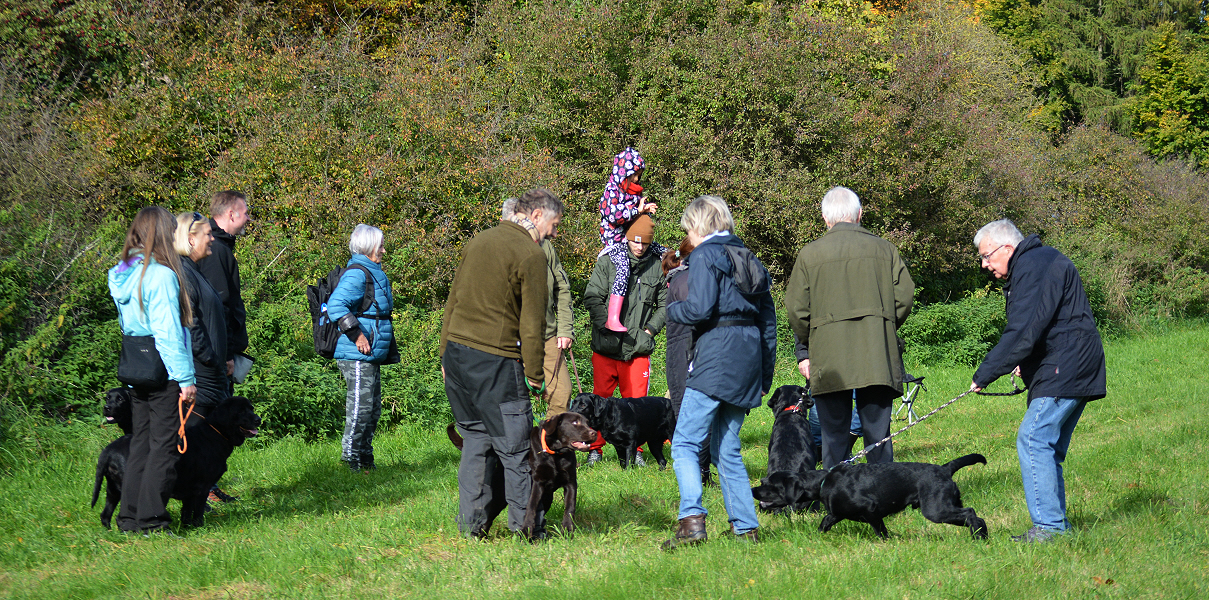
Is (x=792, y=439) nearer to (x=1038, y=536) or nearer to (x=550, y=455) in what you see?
(x=1038, y=536)

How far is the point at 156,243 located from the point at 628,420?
3.63 m

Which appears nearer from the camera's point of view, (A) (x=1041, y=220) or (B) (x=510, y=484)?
(B) (x=510, y=484)

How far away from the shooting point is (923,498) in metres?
4.86

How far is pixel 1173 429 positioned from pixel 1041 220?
12.9 metres

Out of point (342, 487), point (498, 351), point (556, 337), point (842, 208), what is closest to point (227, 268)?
point (342, 487)

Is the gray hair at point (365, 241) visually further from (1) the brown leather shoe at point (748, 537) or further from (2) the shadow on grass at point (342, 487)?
(1) the brown leather shoe at point (748, 537)

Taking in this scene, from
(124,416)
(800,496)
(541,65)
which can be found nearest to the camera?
(800,496)

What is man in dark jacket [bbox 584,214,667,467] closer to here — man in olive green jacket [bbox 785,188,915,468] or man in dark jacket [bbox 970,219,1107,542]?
man in olive green jacket [bbox 785,188,915,468]

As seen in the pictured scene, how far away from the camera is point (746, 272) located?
4.91 m

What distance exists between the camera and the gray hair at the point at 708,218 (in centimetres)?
504

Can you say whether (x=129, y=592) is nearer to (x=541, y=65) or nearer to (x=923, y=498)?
(x=923, y=498)

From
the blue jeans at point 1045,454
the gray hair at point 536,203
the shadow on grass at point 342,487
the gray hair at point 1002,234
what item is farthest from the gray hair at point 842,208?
the shadow on grass at point 342,487

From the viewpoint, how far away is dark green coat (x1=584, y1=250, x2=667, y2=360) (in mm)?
7551

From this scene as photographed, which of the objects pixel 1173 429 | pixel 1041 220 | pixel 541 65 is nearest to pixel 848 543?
pixel 1173 429
